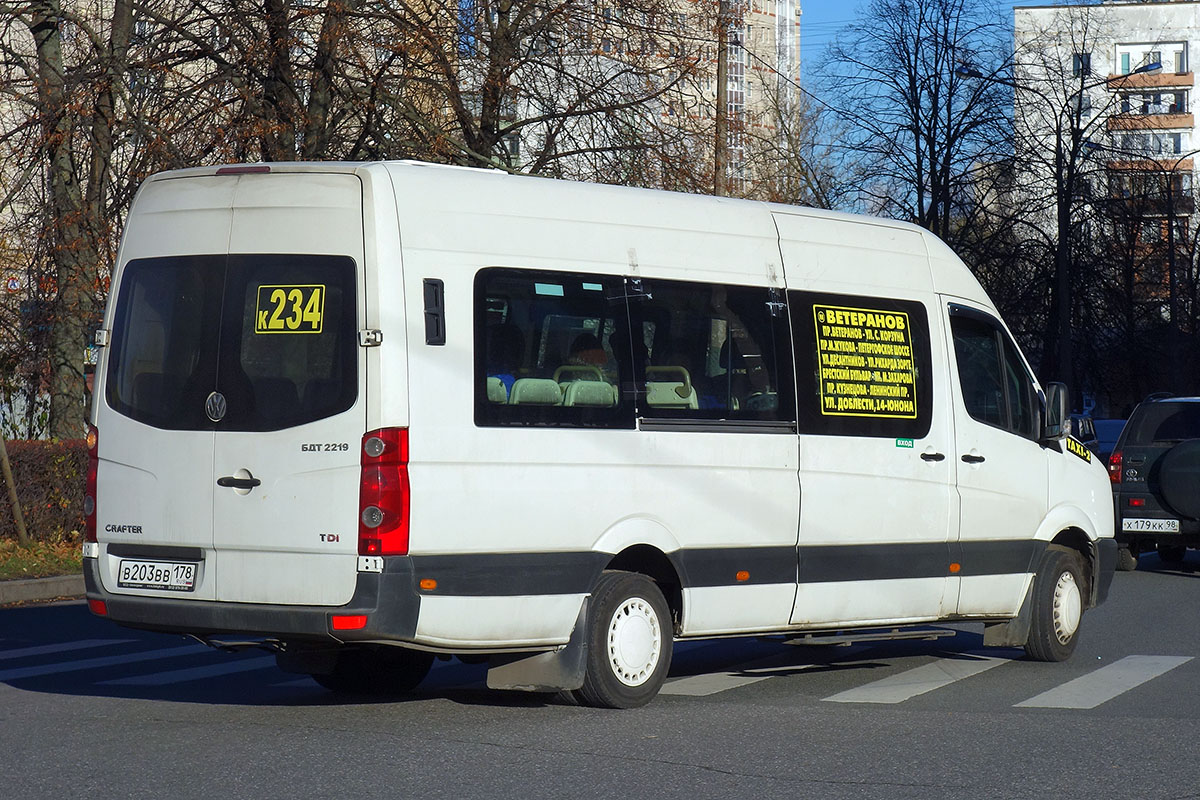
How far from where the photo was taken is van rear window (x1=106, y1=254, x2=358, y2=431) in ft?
25.1

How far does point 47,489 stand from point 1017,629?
10131 millimetres

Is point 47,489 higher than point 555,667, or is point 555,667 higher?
point 47,489

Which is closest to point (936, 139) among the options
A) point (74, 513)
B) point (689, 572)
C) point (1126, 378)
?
point (1126, 378)

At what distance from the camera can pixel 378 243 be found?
24.9ft

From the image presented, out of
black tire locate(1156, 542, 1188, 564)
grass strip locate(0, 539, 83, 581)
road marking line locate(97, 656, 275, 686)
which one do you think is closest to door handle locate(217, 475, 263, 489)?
road marking line locate(97, 656, 275, 686)

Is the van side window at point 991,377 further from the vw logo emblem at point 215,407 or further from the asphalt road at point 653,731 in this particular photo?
the vw logo emblem at point 215,407

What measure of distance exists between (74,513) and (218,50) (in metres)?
5.38

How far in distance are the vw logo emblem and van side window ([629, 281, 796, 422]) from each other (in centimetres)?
A: 198

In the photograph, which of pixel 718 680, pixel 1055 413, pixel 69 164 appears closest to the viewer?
pixel 718 680

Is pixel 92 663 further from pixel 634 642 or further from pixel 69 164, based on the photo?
pixel 69 164

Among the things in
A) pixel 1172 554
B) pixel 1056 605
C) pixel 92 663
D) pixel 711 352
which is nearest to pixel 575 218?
pixel 711 352

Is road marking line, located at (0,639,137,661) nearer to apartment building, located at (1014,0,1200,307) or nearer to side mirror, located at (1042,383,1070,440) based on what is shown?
side mirror, located at (1042,383,1070,440)

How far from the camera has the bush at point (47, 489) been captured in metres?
16.7

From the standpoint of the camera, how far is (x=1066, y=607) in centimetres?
1077
